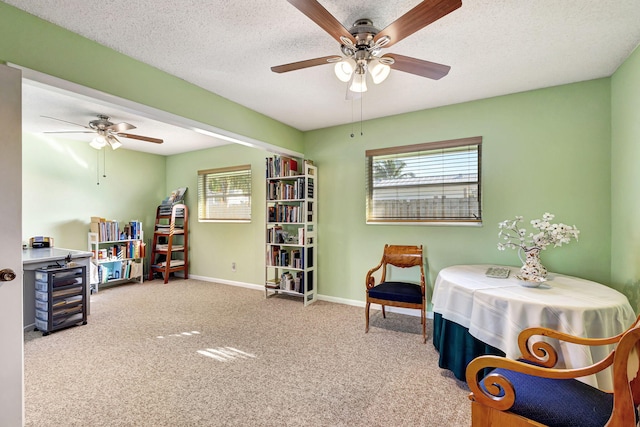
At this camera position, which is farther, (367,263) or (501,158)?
(367,263)

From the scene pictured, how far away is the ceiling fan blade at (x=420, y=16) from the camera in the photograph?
1264mm

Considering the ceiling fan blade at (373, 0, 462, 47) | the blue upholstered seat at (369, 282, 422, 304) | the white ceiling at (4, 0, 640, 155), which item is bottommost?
the blue upholstered seat at (369, 282, 422, 304)

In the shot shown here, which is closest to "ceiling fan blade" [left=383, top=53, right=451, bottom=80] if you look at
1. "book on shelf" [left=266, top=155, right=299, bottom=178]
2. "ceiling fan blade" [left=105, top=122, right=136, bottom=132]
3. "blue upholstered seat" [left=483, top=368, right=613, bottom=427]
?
"blue upholstered seat" [left=483, top=368, right=613, bottom=427]

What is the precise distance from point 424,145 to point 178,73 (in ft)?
8.70

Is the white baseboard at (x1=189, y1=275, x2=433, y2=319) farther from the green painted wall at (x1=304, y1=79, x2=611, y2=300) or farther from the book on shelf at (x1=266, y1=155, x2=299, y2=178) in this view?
the book on shelf at (x1=266, y1=155, x2=299, y2=178)

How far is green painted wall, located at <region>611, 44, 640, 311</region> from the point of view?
6.86ft

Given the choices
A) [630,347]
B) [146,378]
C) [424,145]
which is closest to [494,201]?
[424,145]

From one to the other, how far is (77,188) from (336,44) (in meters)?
4.92

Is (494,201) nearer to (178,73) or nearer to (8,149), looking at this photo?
(178,73)

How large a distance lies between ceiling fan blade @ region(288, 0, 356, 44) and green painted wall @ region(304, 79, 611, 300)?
209cm

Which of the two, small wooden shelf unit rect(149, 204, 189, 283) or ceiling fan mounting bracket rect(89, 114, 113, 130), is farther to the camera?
small wooden shelf unit rect(149, 204, 189, 283)

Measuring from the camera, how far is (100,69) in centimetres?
206

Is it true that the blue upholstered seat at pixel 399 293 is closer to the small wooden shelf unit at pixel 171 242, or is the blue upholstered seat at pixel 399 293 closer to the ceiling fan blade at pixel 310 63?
the ceiling fan blade at pixel 310 63

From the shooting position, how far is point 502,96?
2941mm
